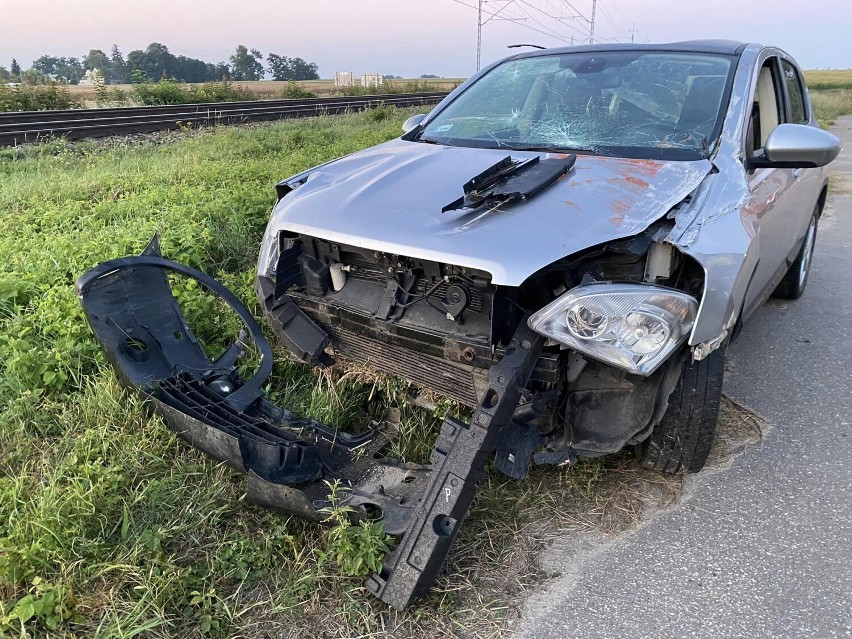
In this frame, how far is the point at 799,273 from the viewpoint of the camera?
4.86m

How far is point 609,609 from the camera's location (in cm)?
217

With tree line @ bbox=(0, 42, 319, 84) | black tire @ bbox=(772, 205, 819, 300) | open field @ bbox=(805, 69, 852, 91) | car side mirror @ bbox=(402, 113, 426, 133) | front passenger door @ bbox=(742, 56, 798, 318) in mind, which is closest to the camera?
front passenger door @ bbox=(742, 56, 798, 318)

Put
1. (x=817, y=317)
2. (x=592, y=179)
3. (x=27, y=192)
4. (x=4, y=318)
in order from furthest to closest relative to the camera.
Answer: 1. (x=27, y=192)
2. (x=817, y=317)
3. (x=4, y=318)
4. (x=592, y=179)

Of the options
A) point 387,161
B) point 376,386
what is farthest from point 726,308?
point 387,161

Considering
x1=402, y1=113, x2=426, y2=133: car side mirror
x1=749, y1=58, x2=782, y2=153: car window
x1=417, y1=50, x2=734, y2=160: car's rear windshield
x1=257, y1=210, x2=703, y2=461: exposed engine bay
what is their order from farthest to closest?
x1=402, y1=113, x2=426, y2=133: car side mirror, x1=749, y1=58, x2=782, y2=153: car window, x1=417, y1=50, x2=734, y2=160: car's rear windshield, x1=257, y1=210, x2=703, y2=461: exposed engine bay

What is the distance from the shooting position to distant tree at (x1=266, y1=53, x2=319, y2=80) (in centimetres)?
7162

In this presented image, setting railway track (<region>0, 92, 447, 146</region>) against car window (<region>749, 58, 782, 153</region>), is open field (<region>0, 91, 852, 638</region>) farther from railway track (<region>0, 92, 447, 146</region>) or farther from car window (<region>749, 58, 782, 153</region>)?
railway track (<region>0, 92, 447, 146</region>)

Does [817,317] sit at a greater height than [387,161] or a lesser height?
lesser

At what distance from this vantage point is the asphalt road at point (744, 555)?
2115 mm

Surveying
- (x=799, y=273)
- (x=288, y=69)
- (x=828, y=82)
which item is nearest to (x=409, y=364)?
(x=799, y=273)

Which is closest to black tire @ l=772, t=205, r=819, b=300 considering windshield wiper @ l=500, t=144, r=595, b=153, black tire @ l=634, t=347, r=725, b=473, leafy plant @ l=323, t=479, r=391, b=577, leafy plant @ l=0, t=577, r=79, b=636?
windshield wiper @ l=500, t=144, r=595, b=153

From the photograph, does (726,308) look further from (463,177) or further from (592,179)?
(463,177)

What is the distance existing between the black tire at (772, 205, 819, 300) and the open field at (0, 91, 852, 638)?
202 cm

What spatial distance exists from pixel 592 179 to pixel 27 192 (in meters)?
6.33
